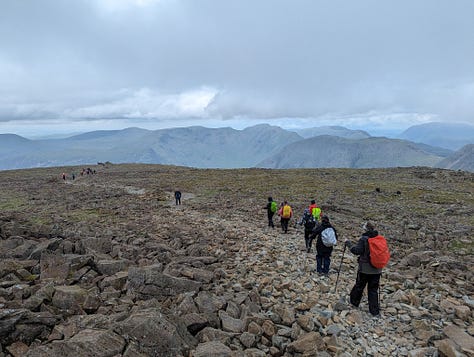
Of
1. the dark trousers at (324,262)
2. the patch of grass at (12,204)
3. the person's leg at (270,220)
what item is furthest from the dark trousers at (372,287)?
the patch of grass at (12,204)

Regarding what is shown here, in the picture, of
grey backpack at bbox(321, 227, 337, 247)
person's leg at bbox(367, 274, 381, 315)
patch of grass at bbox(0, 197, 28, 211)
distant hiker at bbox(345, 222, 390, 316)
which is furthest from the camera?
patch of grass at bbox(0, 197, 28, 211)

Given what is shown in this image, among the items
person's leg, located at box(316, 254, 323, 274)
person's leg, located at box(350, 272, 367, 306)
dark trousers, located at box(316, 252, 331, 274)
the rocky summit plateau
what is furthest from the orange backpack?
person's leg, located at box(316, 254, 323, 274)

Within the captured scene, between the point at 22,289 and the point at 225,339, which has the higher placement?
the point at 22,289

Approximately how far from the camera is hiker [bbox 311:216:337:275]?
14297 millimetres

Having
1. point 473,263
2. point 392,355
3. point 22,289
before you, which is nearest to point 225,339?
point 392,355

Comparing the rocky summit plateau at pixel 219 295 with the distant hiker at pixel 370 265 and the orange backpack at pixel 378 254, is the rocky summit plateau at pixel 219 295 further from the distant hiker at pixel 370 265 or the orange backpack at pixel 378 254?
the orange backpack at pixel 378 254

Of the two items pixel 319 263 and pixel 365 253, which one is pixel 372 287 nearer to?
pixel 365 253

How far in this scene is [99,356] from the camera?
24.5ft

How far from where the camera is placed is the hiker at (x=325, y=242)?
14297 millimetres

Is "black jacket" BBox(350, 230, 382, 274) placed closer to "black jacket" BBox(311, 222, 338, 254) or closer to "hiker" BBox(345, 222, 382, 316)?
"hiker" BBox(345, 222, 382, 316)

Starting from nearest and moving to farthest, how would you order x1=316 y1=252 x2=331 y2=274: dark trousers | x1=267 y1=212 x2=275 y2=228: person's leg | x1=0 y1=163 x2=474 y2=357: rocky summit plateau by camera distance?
x1=0 y1=163 x2=474 y2=357: rocky summit plateau
x1=316 y1=252 x2=331 y2=274: dark trousers
x1=267 y1=212 x2=275 y2=228: person's leg

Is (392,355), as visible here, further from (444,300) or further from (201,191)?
(201,191)

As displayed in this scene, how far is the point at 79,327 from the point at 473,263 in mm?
18461

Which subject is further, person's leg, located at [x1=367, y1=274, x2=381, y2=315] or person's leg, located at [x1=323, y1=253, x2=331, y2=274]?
person's leg, located at [x1=323, y1=253, x2=331, y2=274]
